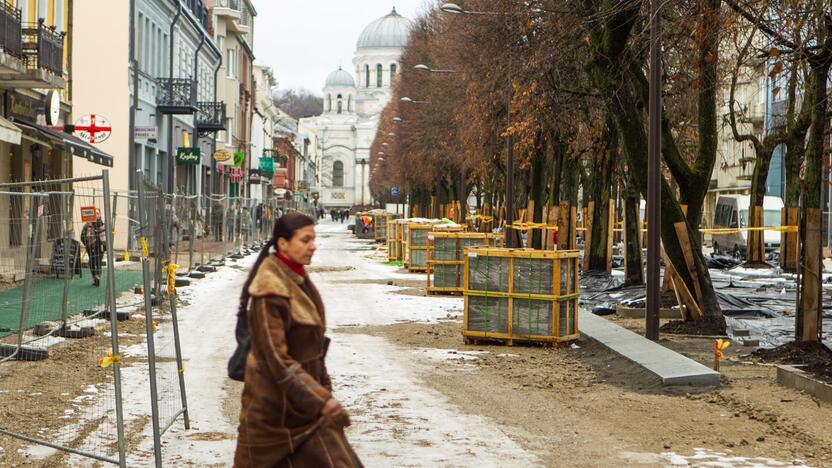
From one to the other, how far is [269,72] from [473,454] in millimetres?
113302

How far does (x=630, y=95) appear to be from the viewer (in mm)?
19000

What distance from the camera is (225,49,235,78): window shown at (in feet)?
245

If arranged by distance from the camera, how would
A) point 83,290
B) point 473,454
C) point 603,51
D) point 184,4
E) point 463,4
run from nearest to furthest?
1. point 473,454
2. point 83,290
3. point 603,51
4. point 463,4
5. point 184,4

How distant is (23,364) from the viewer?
12.4m

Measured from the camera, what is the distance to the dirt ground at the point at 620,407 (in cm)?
942

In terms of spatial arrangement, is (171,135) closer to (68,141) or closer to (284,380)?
(68,141)

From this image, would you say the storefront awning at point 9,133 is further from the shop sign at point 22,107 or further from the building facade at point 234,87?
the building facade at point 234,87

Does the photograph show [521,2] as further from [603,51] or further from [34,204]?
[34,204]

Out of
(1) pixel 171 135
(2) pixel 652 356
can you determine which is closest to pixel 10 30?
(2) pixel 652 356

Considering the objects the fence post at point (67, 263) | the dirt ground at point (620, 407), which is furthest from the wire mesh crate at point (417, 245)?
the fence post at point (67, 263)

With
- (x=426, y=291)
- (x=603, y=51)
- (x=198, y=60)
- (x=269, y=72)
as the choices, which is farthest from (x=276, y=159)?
(x=603, y=51)

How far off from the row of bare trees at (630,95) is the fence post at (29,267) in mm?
6308

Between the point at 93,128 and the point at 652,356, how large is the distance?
16.3 metres

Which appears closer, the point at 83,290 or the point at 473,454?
the point at 473,454
